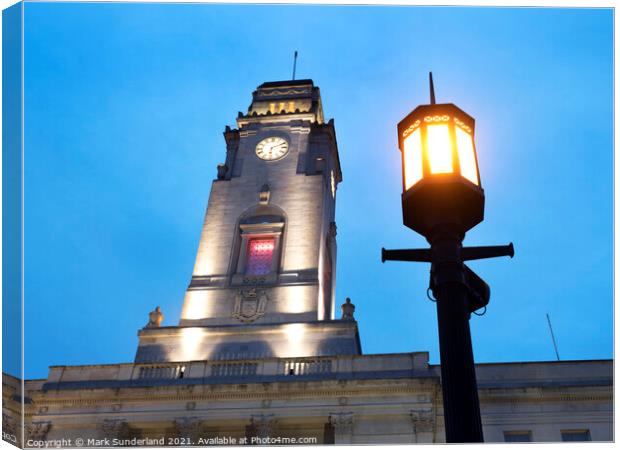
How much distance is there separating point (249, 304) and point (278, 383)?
27.8 ft

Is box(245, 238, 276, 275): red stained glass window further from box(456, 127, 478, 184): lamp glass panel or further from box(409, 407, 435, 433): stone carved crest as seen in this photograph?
box(456, 127, 478, 184): lamp glass panel

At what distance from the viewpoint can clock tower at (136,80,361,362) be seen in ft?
124

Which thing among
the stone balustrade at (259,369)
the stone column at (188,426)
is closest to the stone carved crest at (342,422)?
the stone balustrade at (259,369)

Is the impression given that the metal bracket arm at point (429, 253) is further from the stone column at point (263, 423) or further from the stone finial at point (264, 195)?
the stone finial at point (264, 195)

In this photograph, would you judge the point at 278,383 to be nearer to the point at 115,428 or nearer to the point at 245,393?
the point at 245,393

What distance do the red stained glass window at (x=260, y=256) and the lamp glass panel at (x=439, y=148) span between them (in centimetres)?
3542

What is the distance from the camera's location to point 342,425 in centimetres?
3103

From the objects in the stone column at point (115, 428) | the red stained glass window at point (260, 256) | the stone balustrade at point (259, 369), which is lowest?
the stone column at point (115, 428)

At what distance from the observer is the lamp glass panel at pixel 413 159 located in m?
6.85

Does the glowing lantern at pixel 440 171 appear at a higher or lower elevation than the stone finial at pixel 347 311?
lower

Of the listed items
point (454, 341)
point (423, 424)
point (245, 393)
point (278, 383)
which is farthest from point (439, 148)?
point (245, 393)

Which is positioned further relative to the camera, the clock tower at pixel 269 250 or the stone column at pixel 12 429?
the clock tower at pixel 269 250

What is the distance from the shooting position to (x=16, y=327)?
36.6ft

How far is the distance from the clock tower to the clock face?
7cm
